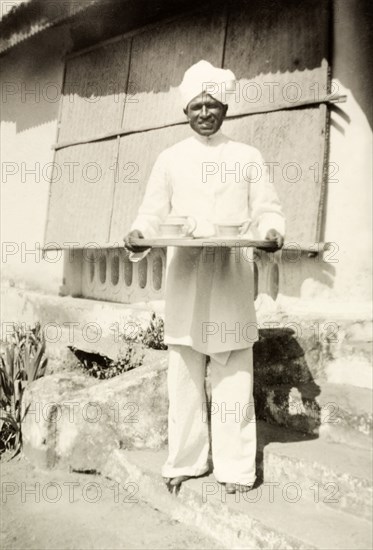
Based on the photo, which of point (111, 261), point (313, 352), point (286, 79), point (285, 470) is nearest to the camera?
point (285, 470)

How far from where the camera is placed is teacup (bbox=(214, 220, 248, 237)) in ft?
10.5

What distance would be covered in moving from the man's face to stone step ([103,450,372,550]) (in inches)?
77.4

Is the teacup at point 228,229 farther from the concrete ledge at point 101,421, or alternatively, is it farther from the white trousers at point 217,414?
the concrete ledge at point 101,421

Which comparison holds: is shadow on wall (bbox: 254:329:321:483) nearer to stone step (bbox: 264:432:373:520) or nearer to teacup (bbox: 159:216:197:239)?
stone step (bbox: 264:432:373:520)

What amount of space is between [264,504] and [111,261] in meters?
4.02

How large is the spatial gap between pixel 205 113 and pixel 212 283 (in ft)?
2.99

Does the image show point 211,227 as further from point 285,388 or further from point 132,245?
point 285,388

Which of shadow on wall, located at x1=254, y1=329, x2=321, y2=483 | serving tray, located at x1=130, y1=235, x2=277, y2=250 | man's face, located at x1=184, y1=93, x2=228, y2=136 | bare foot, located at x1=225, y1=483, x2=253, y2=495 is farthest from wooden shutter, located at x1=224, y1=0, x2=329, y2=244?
bare foot, located at x1=225, y1=483, x2=253, y2=495

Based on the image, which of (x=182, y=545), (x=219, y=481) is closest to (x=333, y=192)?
(x=219, y=481)

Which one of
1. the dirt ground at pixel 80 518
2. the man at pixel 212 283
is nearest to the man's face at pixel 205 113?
the man at pixel 212 283

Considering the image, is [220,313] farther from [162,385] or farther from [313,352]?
[313,352]

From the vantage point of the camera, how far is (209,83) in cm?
327

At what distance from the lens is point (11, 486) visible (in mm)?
4191

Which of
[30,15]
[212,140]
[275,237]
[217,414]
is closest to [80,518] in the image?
[217,414]
